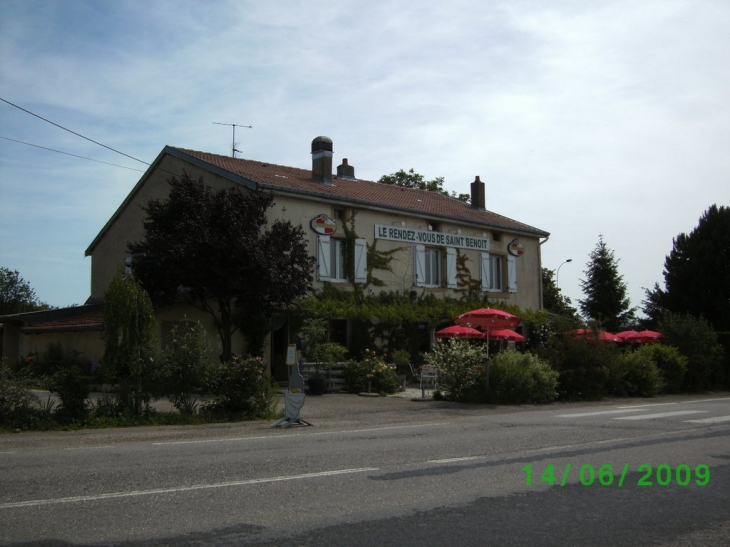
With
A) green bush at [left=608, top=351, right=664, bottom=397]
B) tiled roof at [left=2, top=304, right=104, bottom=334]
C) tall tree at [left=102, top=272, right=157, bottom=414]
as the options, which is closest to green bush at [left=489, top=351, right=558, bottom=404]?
green bush at [left=608, top=351, right=664, bottom=397]

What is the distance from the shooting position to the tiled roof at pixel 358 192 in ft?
80.1

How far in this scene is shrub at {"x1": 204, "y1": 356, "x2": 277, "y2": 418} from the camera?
15.0 m

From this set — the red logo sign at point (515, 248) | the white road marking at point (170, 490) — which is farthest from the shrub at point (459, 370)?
the red logo sign at point (515, 248)

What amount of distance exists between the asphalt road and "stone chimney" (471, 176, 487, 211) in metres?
21.5

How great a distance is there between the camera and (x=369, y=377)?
21.6 metres

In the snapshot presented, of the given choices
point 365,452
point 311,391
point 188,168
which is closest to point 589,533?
point 365,452

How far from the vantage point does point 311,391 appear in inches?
830

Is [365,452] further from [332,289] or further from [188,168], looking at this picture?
[188,168]

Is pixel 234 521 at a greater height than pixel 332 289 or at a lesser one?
lesser

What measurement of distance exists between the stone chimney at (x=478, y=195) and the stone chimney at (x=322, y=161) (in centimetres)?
→ 857

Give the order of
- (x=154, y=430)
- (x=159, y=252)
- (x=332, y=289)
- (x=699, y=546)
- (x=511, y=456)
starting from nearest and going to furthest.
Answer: (x=699, y=546) → (x=511, y=456) → (x=154, y=430) → (x=159, y=252) → (x=332, y=289)

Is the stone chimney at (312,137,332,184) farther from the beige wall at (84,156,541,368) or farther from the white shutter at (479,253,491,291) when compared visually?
the white shutter at (479,253,491,291)

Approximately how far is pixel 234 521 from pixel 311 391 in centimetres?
1532
